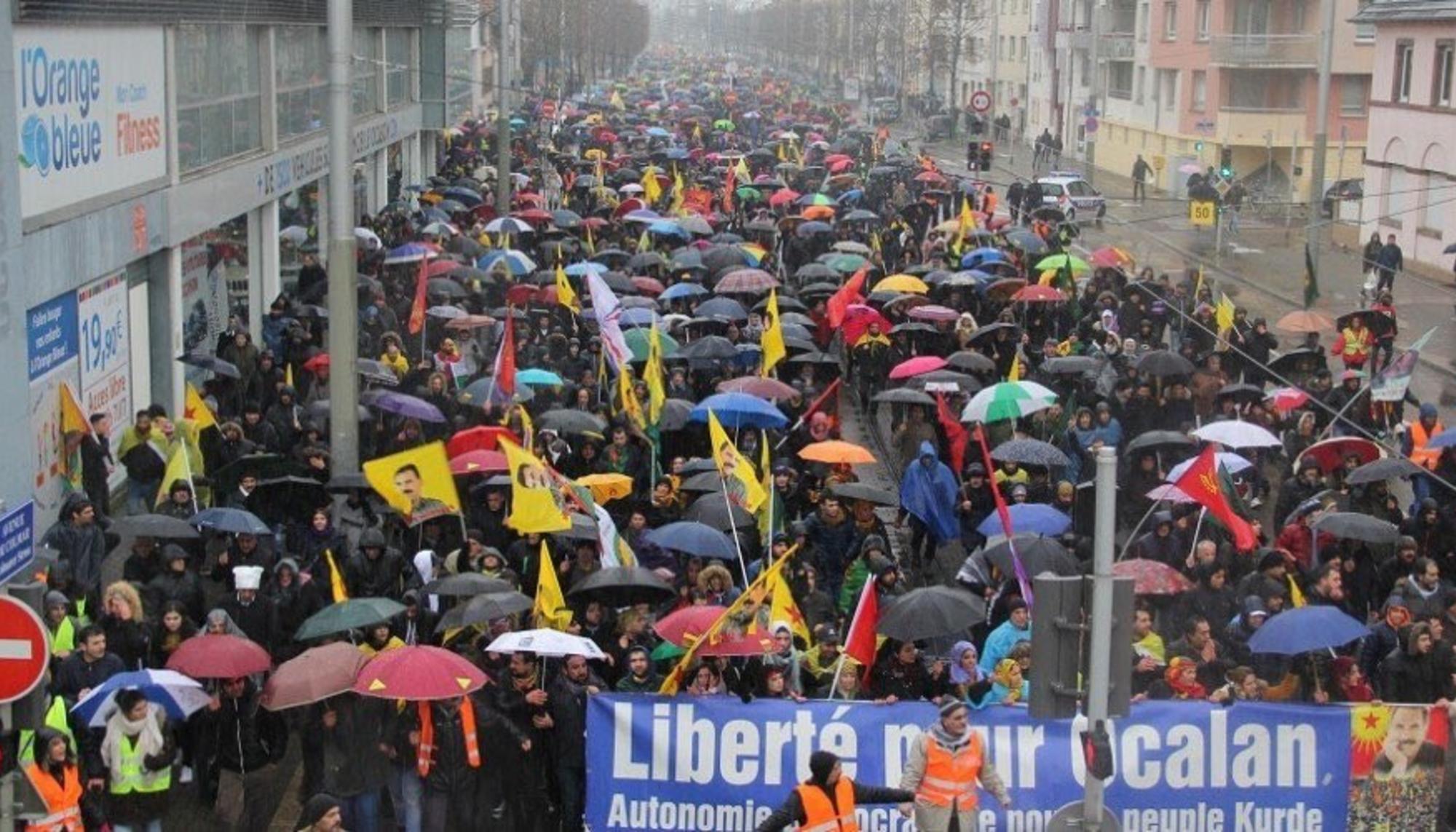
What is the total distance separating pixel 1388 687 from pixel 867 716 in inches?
126

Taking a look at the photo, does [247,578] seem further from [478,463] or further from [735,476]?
[735,476]

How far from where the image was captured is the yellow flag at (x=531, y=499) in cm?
1400

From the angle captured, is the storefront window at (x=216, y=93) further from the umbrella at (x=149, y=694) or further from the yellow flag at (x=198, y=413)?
the umbrella at (x=149, y=694)

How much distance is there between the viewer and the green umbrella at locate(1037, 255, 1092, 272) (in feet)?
92.9

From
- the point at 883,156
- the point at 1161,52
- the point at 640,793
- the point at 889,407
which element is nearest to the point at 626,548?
the point at 640,793

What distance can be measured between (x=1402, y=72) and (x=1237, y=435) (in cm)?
3062

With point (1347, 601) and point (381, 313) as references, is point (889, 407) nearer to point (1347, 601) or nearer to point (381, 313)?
point (381, 313)

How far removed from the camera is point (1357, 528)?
1525 cm

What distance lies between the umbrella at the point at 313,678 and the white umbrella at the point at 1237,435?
28.9ft

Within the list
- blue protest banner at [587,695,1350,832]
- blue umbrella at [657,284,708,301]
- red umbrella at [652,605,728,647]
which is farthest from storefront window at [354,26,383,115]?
blue protest banner at [587,695,1350,832]

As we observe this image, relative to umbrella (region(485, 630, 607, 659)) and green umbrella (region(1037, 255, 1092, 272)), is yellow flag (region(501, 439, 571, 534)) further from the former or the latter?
green umbrella (region(1037, 255, 1092, 272))

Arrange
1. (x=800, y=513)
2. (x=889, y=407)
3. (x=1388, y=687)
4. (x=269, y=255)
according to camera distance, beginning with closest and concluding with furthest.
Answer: (x=1388, y=687)
(x=800, y=513)
(x=889, y=407)
(x=269, y=255)

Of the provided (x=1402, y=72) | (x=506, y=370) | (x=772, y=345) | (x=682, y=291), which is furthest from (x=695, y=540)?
(x=1402, y=72)

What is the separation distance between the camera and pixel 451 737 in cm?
1135
